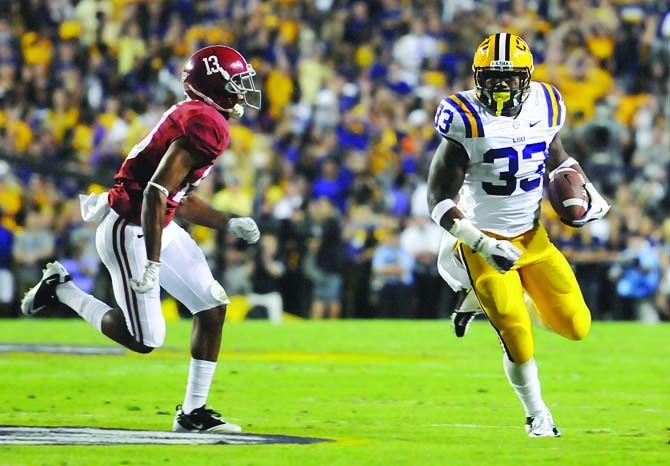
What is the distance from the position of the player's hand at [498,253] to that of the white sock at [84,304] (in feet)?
5.61

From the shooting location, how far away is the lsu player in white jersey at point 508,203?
6078 mm

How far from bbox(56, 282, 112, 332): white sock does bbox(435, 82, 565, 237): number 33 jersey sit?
171 cm

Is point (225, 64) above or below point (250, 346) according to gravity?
above

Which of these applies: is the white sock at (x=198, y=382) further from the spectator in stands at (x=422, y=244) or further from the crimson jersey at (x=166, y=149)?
the spectator in stands at (x=422, y=244)

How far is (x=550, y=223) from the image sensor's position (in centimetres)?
1348

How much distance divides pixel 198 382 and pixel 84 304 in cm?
68

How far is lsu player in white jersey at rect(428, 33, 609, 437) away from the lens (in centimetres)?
608

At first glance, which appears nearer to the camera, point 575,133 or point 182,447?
point 182,447

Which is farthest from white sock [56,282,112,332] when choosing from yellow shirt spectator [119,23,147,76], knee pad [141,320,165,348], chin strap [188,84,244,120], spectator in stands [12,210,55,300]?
yellow shirt spectator [119,23,147,76]

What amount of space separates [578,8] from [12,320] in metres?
7.29

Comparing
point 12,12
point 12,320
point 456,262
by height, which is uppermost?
point 12,12

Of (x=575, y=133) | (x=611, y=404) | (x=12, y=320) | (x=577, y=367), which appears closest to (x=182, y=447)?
(x=611, y=404)

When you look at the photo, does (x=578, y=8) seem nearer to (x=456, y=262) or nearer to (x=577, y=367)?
(x=577, y=367)

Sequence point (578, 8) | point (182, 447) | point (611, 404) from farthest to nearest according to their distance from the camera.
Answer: point (578, 8)
point (611, 404)
point (182, 447)
